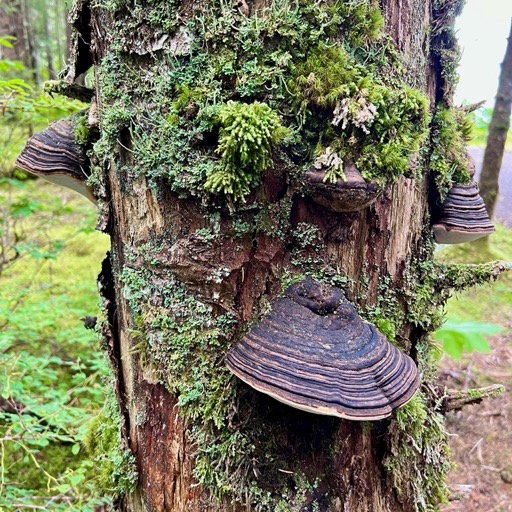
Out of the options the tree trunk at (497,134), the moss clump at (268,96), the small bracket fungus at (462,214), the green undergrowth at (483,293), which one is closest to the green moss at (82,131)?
the moss clump at (268,96)

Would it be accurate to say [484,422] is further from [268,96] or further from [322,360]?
[268,96]

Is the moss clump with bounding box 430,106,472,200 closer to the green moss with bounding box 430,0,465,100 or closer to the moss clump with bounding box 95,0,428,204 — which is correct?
the green moss with bounding box 430,0,465,100

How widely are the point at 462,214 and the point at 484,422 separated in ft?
15.1

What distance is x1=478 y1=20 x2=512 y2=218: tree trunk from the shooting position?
848 centimetres

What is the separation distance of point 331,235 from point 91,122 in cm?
104

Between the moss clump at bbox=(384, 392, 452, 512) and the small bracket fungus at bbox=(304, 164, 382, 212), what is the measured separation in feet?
3.02

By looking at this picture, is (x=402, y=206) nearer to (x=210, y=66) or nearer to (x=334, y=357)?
(x=334, y=357)

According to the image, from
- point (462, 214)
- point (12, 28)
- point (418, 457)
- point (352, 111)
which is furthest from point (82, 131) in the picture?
point (12, 28)

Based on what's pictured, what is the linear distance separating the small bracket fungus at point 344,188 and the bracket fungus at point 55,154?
42.8 inches

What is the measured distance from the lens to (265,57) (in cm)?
136

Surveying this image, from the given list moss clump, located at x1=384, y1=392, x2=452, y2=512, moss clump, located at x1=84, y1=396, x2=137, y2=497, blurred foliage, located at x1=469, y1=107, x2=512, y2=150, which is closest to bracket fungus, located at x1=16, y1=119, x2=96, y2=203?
moss clump, located at x1=84, y1=396, x2=137, y2=497

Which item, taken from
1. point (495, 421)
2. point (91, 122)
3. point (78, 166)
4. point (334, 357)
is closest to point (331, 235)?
point (334, 357)

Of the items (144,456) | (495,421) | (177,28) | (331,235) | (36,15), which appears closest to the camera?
(177,28)

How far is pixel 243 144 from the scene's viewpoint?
1.28 metres
